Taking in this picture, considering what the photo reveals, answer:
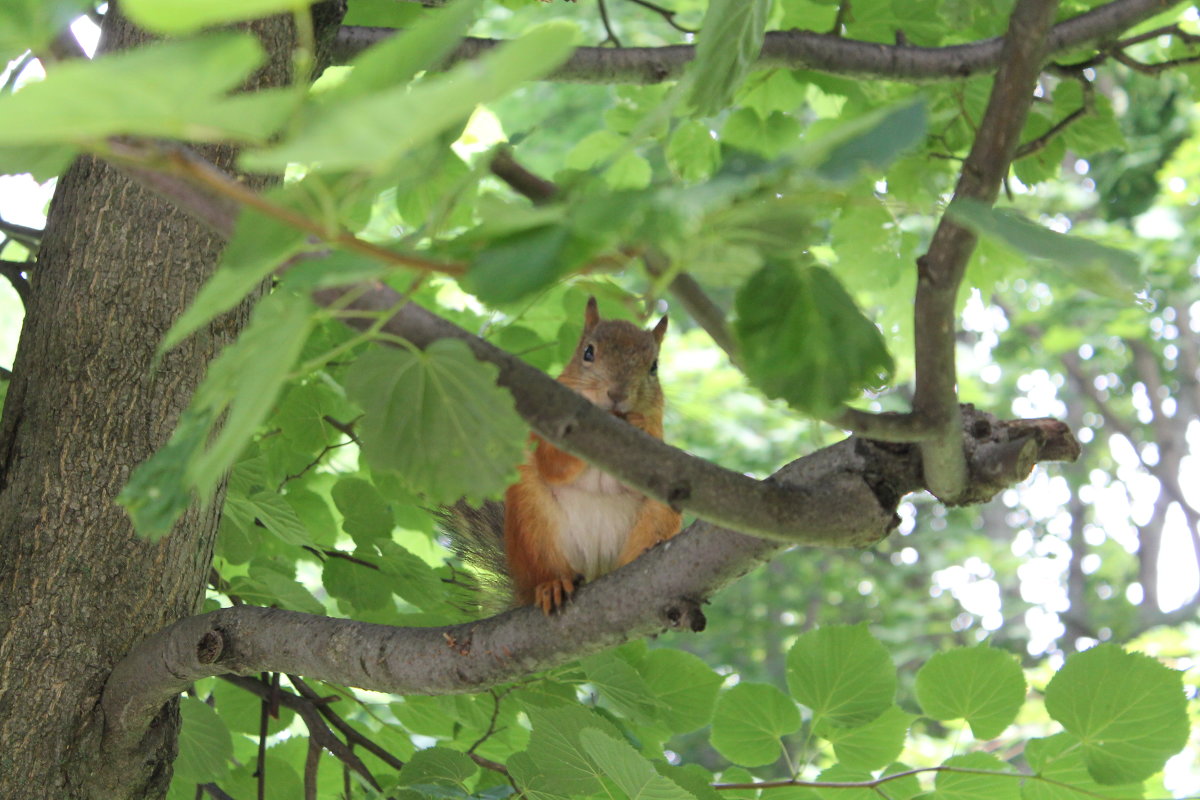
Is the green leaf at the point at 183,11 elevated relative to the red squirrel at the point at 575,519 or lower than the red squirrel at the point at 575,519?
lower

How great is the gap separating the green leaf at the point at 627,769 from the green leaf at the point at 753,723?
0.32 meters

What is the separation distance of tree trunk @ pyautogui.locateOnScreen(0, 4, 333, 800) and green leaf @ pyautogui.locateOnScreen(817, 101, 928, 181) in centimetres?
94

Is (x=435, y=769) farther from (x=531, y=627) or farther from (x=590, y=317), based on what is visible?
(x=590, y=317)

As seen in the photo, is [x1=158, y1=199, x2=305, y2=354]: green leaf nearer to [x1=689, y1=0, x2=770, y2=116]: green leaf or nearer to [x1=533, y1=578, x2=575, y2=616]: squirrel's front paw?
[x1=689, y1=0, x2=770, y2=116]: green leaf

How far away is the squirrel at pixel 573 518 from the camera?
1537 millimetres

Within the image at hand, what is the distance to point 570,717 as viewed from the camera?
1.09 metres

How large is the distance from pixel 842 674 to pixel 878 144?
0.91 meters

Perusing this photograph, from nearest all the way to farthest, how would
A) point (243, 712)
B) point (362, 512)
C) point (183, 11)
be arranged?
point (183, 11), point (362, 512), point (243, 712)

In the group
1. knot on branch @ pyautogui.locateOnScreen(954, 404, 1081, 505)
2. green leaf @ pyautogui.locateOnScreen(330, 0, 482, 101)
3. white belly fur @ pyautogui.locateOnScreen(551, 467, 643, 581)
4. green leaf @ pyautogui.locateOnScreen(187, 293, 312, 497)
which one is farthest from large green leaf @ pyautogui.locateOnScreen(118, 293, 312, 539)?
white belly fur @ pyautogui.locateOnScreen(551, 467, 643, 581)

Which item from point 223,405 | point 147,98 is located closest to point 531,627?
point 223,405

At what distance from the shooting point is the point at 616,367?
5.65 feet

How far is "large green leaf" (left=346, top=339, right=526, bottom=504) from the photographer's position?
23.9 inches

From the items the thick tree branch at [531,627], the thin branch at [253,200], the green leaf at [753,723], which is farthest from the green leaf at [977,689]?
the thin branch at [253,200]

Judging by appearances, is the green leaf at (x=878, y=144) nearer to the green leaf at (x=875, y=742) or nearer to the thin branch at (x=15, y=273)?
the green leaf at (x=875, y=742)
